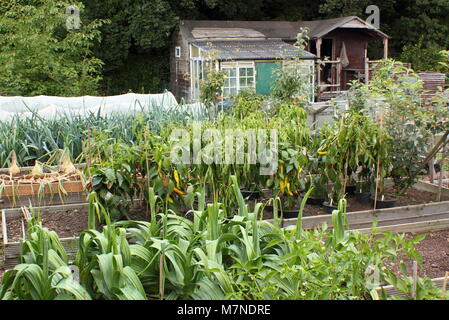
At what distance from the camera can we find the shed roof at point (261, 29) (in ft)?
57.3

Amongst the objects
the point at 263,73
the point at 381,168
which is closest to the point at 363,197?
the point at 381,168

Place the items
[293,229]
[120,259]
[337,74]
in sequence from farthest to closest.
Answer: [337,74] < [293,229] < [120,259]

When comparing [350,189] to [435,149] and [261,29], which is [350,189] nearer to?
[435,149]

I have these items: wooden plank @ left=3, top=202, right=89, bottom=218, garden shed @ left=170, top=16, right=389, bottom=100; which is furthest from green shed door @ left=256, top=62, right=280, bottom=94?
wooden plank @ left=3, top=202, right=89, bottom=218

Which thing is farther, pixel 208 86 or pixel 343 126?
pixel 208 86

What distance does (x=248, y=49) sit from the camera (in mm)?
Result: 15867

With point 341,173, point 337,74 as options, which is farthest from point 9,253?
point 337,74

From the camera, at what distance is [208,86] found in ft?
30.0

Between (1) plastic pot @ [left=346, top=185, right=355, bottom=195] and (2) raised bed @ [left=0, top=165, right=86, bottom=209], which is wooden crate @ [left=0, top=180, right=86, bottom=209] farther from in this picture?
(1) plastic pot @ [left=346, top=185, right=355, bottom=195]

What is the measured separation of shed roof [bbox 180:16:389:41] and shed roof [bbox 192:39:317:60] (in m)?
0.62

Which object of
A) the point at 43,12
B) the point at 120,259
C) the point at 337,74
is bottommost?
the point at 120,259
